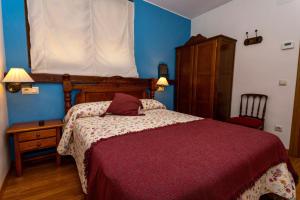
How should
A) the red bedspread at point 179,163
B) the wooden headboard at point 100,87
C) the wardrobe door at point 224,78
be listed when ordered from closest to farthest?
the red bedspread at point 179,163 < the wooden headboard at point 100,87 < the wardrobe door at point 224,78

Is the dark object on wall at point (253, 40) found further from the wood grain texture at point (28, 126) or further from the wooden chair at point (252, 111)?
the wood grain texture at point (28, 126)

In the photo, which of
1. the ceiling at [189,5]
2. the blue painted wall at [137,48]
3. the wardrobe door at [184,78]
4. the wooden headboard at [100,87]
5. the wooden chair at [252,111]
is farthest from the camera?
the wardrobe door at [184,78]

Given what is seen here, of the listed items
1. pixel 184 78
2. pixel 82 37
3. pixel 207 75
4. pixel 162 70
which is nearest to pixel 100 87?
pixel 82 37

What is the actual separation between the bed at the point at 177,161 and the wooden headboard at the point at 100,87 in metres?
0.59

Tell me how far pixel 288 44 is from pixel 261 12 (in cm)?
73

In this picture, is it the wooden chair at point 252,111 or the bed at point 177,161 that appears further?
the wooden chair at point 252,111

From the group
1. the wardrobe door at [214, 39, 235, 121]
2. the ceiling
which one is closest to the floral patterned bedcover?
the wardrobe door at [214, 39, 235, 121]

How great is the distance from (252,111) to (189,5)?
2366mm

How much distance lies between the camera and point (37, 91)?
2.21m

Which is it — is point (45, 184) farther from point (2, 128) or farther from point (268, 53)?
point (268, 53)

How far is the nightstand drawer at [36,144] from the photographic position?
1.89 meters

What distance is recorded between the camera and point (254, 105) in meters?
2.86

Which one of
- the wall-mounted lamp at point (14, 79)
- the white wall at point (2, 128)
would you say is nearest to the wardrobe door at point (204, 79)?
the wall-mounted lamp at point (14, 79)

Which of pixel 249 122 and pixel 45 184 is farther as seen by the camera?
pixel 249 122
